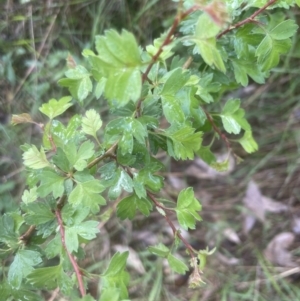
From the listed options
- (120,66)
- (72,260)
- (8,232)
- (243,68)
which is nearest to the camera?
(120,66)

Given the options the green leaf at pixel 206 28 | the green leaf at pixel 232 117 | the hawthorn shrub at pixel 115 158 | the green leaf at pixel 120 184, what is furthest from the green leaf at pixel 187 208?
the green leaf at pixel 206 28

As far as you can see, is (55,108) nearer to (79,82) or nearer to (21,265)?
(79,82)

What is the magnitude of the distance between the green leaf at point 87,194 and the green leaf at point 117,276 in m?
0.09

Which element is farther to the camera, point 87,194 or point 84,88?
point 84,88

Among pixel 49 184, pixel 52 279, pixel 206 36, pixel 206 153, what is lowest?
pixel 206 153

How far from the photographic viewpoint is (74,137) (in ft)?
2.57

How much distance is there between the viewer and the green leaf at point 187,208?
0.78 meters

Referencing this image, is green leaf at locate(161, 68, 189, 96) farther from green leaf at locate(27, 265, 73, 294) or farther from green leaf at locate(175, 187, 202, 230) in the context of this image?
green leaf at locate(27, 265, 73, 294)

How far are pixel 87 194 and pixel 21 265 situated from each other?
0.55 ft

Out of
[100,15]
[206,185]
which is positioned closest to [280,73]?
[206,185]

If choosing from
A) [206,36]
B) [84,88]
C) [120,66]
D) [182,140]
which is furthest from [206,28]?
[84,88]

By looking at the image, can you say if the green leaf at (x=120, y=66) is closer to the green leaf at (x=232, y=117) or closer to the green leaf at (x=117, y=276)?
the green leaf at (x=117, y=276)

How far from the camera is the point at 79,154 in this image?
2.33 feet

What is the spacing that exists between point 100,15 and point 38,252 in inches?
43.4
